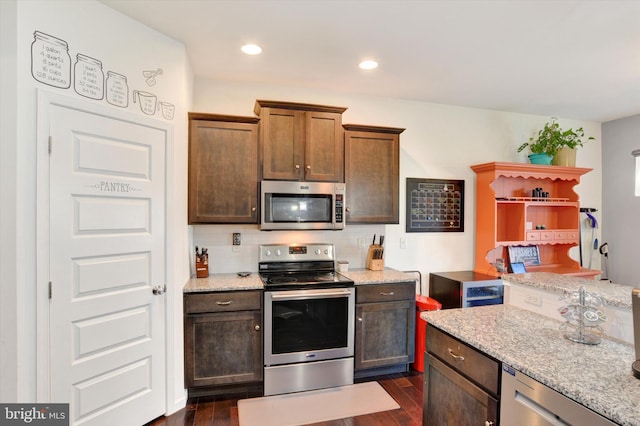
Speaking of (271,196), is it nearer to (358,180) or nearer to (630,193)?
(358,180)

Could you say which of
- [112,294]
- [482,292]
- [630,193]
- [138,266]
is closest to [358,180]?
[482,292]

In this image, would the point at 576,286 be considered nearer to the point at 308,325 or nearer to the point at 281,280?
the point at 308,325

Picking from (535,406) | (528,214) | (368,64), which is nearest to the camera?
(535,406)

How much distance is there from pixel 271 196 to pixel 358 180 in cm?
84

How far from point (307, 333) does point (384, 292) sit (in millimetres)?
754

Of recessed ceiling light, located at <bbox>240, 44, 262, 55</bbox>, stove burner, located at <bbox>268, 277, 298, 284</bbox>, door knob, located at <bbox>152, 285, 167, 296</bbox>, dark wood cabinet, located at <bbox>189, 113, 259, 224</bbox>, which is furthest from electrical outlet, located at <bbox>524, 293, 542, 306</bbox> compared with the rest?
recessed ceiling light, located at <bbox>240, 44, 262, 55</bbox>

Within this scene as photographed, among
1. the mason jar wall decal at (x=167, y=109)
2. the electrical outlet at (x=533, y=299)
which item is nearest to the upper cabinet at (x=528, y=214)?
the electrical outlet at (x=533, y=299)

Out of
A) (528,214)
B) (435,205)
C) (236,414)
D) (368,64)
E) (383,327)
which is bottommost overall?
(236,414)

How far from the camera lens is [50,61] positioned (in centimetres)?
174

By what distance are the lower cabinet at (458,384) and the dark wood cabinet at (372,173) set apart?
4.90 feet

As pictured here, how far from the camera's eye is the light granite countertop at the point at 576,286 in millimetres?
1478

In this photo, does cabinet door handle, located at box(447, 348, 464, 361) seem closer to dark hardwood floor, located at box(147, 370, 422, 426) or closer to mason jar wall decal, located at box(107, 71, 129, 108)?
dark hardwood floor, located at box(147, 370, 422, 426)

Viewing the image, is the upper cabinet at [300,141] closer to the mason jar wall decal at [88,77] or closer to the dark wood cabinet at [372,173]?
the dark wood cabinet at [372,173]

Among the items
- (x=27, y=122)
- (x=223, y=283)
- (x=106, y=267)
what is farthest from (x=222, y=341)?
(x=27, y=122)
